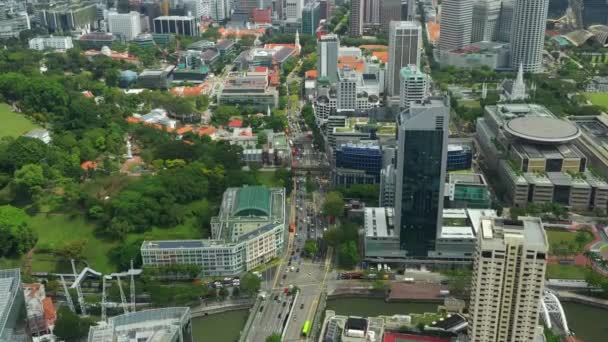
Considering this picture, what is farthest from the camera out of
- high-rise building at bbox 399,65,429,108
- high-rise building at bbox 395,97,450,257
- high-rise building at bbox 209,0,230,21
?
high-rise building at bbox 209,0,230,21

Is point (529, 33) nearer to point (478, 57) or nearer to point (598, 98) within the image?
point (478, 57)

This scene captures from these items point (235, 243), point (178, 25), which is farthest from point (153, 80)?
point (235, 243)

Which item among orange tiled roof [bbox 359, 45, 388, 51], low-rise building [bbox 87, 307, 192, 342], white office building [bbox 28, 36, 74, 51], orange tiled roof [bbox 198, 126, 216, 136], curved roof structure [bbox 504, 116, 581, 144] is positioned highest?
white office building [bbox 28, 36, 74, 51]

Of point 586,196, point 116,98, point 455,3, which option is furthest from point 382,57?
point 586,196

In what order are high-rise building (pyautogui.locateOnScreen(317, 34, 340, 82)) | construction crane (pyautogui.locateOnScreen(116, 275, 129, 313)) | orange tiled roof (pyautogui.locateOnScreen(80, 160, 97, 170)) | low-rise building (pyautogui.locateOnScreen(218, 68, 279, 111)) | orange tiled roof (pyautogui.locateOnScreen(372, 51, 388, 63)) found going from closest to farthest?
construction crane (pyautogui.locateOnScreen(116, 275, 129, 313))
orange tiled roof (pyautogui.locateOnScreen(80, 160, 97, 170))
low-rise building (pyautogui.locateOnScreen(218, 68, 279, 111))
high-rise building (pyautogui.locateOnScreen(317, 34, 340, 82))
orange tiled roof (pyautogui.locateOnScreen(372, 51, 388, 63))

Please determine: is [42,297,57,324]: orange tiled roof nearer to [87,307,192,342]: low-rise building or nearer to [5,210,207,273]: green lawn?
[5,210,207,273]: green lawn

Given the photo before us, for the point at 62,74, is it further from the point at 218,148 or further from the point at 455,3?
the point at 455,3

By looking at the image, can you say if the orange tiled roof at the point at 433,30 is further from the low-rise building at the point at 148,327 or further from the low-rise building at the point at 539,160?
the low-rise building at the point at 148,327

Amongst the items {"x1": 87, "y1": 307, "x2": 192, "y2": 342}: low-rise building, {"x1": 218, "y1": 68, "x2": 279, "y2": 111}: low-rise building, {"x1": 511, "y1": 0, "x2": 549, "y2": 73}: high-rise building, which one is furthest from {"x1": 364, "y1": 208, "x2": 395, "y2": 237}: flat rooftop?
{"x1": 511, "y1": 0, "x2": 549, "y2": 73}: high-rise building
